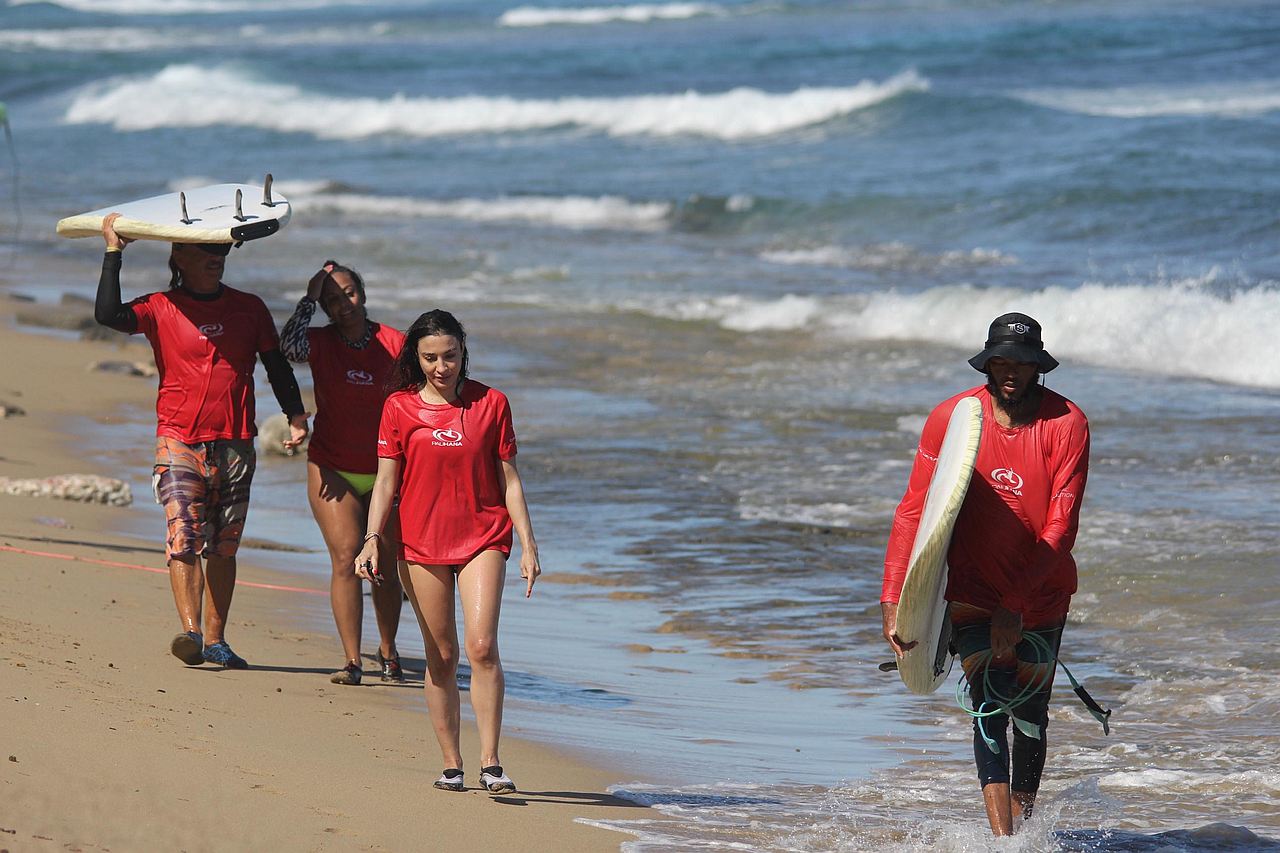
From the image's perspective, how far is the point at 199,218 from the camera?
6.66m

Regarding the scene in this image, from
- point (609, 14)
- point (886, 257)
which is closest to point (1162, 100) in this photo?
point (886, 257)

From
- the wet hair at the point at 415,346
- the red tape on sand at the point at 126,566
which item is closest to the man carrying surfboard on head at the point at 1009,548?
the wet hair at the point at 415,346

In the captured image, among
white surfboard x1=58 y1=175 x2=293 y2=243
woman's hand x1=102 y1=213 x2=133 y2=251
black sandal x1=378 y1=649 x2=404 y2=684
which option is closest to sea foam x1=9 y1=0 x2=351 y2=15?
white surfboard x1=58 y1=175 x2=293 y2=243

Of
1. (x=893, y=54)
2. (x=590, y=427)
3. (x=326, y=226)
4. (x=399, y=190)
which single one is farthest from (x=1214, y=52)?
(x=590, y=427)

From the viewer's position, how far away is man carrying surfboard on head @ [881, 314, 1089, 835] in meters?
4.81

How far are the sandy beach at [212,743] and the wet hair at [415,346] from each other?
124 cm

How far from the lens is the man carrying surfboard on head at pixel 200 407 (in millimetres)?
6605

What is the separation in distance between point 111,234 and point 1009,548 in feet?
12.1

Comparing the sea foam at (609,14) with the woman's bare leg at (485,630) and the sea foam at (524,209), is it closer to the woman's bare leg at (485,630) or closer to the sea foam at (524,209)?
the sea foam at (524,209)

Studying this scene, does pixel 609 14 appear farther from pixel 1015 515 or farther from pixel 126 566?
pixel 1015 515

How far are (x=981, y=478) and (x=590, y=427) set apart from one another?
818 centimetres

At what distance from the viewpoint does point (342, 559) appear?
6898mm

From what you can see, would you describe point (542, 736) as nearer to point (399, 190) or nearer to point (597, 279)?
point (597, 279)

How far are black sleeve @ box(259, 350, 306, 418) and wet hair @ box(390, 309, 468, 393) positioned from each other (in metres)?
1.41
